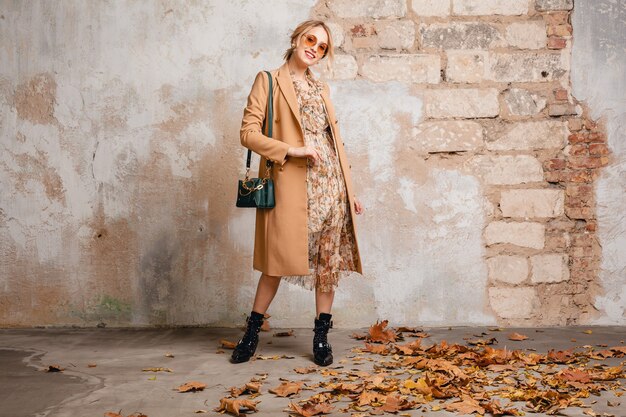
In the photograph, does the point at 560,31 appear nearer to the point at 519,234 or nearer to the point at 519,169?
the point at 519,169

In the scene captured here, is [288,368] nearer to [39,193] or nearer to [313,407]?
[313,407]

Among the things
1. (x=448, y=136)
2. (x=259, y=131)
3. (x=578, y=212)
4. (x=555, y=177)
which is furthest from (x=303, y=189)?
(x=578, y=212)

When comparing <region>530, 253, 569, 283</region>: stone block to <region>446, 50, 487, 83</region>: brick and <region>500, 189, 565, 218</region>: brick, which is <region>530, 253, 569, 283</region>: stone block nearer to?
<region>500, 189, 565, 218</region>: brick

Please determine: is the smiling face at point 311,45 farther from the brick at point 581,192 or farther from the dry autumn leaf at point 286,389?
the brick at point 581,192

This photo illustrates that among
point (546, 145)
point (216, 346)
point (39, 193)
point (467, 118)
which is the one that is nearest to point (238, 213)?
point (216, 346)

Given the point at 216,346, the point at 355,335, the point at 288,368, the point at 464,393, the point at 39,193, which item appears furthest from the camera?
the point at 39,193

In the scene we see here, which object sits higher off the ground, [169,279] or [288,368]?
[169,279]

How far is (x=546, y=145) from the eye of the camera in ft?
16.0

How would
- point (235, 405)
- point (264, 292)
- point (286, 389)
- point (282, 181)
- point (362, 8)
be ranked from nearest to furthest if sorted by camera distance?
1. point (235, 405)
2. point (286, 389)
3. point (282, 181)
4. point (264, 292)
5. point (362, 8)

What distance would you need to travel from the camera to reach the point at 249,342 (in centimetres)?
393

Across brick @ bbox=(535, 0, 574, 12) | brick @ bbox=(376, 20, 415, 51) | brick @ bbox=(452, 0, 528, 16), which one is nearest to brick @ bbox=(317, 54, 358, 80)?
brick @ bbox=(376, 20, 415, 51)

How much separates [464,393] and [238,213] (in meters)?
2.18

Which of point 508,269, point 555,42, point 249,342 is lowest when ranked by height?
point 249,342

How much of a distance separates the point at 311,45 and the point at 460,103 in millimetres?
1432
